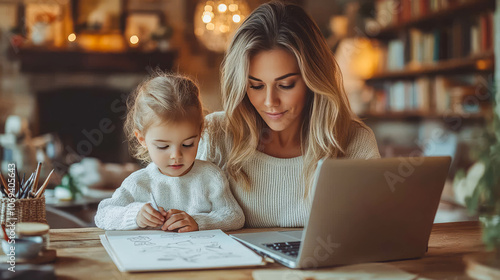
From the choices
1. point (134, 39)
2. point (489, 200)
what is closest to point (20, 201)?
point (489, 200)

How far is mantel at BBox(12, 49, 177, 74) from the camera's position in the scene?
5125 mm

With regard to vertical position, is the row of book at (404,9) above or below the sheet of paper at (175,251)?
above

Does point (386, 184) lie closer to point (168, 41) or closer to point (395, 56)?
point (395, 56)

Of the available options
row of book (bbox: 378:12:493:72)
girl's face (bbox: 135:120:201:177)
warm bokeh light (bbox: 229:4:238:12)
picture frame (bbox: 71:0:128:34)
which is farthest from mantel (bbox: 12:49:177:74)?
girl's face (bbox: 135:120:201:177)

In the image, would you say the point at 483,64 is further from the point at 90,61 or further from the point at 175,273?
Answer: the point at 90,61

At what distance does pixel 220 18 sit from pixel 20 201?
10.1 ft

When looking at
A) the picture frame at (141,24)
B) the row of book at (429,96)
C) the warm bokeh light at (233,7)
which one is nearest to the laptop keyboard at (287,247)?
the row of book at (429,96)

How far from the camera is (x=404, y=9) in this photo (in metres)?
4.45

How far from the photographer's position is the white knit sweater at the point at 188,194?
1290 millimetres

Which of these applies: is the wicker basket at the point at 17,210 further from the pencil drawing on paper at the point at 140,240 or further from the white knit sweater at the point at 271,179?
the white knit sweater at the point at 271,179

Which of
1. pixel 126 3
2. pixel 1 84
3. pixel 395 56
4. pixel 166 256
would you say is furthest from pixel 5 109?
pixel 166 256

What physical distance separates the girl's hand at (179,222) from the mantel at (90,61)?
4196 mm

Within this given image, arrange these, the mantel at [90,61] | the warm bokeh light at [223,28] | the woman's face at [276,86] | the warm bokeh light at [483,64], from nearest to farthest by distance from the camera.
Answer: the woman's face at [276,86] → the warm bokeh light at [483,64] → the warm bokeh light at [223,28] → the mantel at [90,61]

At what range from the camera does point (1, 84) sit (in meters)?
5.18
